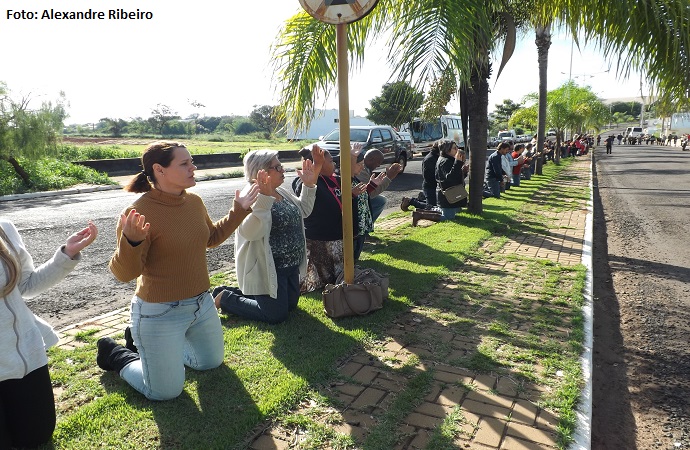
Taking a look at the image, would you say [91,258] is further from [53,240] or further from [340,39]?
[340,39]

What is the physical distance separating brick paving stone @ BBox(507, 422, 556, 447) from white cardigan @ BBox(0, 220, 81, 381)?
2.52 metres

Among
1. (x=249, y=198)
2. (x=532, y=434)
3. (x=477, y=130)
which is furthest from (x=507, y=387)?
(x=477, y=130)

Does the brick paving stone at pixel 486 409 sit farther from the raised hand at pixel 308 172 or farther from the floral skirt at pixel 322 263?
the floral skirt at pixel 322 263

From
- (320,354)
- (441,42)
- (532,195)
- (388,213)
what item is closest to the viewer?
(320,354)

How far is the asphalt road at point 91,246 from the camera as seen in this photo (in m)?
5.27

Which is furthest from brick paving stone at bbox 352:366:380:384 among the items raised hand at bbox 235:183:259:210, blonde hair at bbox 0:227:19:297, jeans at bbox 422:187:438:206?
jeans at bbox 422:187:438:206

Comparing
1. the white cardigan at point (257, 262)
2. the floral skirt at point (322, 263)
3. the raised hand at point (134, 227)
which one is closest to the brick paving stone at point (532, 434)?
the white cardigan at point (257, 262)

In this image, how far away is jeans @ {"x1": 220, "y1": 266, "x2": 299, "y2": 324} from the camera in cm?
444

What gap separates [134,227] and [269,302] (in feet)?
6.15

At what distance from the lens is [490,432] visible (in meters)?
2.95

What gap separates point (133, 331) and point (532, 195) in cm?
1296

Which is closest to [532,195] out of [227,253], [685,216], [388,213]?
[685,216]

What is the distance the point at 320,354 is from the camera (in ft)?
12.8

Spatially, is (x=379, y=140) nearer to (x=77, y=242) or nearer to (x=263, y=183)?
(x=263, y=183)
